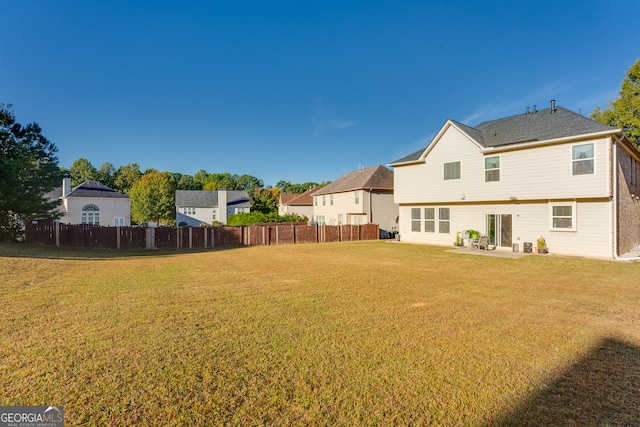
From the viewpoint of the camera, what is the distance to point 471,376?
3482 mm

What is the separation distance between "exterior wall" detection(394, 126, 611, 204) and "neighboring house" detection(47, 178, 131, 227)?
105ft

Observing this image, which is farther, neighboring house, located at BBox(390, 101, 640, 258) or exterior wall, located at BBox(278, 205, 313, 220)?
exterior wall, located at BBox(278, 205, 313, 220)

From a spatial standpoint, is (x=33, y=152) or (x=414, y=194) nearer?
(x=33, y=152)

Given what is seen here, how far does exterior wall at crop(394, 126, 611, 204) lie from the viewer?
44.3 ft

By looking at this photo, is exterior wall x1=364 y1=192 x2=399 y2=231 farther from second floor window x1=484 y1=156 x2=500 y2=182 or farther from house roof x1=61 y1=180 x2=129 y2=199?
house roof x1=61 y1=180 x2=129 y2=199

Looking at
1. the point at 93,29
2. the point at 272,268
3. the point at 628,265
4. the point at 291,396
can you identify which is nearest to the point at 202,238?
the point at 272,268

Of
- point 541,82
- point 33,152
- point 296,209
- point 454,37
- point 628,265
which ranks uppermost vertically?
point 454,37

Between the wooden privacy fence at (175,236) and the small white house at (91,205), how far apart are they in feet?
55.1

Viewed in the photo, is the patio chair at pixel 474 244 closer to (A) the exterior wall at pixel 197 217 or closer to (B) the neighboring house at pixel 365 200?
(B) the neighboring house at pixel 365 200

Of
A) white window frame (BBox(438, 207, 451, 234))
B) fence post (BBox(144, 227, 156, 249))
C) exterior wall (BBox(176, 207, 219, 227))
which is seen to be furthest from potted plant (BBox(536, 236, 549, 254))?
exterior wall (BBox(176, 207, 219, 227))

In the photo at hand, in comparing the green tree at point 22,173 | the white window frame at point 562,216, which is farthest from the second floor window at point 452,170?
the green tree at point 22,173

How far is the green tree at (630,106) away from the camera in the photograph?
2372 cm

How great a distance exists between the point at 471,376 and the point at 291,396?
212cm

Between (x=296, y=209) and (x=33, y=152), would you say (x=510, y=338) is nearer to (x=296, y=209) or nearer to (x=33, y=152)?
(x=33, y=152)
